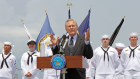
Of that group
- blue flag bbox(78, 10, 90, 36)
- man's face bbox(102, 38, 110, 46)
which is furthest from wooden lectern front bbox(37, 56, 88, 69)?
blue flag bbox(78, 10, 90, 36)

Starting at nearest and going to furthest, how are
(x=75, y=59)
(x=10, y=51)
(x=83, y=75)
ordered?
(x=75, y=59)
(x=83, y=75)
(x=10, y=51)

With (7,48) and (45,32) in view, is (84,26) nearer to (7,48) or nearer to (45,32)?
(45,32)

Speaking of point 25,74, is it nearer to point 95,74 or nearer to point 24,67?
point 24,67

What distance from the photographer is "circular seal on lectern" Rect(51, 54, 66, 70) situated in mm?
5395

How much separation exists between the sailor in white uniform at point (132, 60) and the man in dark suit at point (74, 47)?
680 cm

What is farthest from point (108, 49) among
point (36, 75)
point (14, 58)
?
point (14, 58)

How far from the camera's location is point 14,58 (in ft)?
44.6

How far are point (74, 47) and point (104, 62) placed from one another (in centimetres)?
632

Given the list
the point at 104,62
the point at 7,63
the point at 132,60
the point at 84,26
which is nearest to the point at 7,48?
the point at 7,63

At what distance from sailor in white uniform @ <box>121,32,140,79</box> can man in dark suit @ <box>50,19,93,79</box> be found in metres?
6.80

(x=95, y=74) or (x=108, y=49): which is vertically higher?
(x=108, y=49)

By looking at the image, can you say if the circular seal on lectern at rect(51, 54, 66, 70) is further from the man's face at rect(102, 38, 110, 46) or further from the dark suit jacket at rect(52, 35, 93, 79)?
the man's face at rect(102, 38, 110, 46)

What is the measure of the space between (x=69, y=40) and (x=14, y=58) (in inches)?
316

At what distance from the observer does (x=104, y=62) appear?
12125 millimetres
